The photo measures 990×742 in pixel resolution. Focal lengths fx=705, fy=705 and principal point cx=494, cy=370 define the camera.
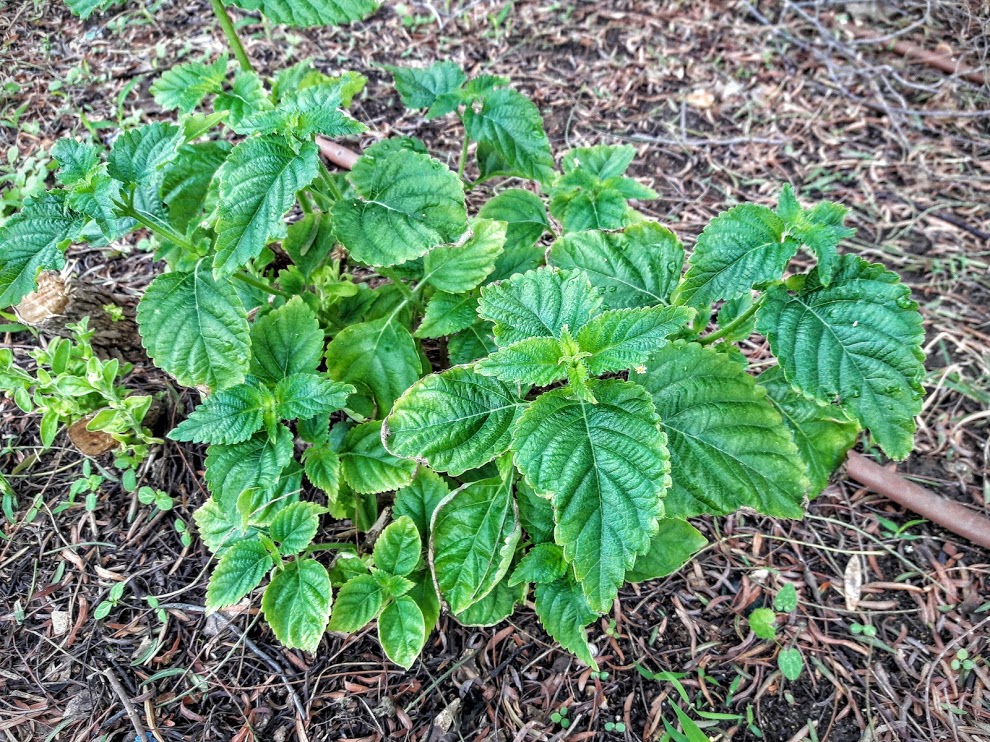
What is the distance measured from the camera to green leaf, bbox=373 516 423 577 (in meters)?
2.10

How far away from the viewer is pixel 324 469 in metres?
2.12

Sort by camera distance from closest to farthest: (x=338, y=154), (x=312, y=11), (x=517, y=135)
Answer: (x=312, y=11) → (x=517, y=135) → (x=338, y=154)

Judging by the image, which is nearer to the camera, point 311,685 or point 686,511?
point 686,511

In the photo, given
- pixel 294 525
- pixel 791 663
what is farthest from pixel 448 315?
pixel 791 663

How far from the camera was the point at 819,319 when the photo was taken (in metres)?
1.83

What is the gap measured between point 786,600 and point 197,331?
6.91 ft

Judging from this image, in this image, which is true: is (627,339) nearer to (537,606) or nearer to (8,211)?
(537,606)

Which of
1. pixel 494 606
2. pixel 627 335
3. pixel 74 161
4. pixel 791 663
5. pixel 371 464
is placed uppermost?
pixel 74 161

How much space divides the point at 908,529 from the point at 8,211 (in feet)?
13.1

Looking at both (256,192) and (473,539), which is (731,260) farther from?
(256,192)

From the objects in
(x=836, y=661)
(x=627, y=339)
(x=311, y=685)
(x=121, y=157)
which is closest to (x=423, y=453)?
(x=627, y=339)

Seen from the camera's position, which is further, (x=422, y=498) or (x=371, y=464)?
(x=422, y=498)

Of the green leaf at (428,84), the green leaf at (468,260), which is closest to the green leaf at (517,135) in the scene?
the green leaf at (428,84)

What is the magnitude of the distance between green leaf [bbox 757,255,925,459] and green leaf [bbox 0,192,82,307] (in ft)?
6.08
